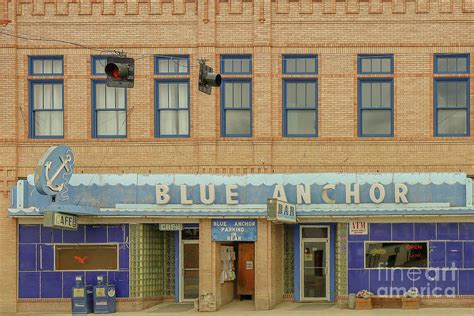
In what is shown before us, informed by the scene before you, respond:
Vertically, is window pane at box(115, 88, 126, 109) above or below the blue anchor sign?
above

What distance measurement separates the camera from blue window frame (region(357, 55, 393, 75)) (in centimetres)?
2386

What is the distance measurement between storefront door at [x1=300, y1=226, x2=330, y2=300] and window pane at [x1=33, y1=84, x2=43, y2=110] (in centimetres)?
903

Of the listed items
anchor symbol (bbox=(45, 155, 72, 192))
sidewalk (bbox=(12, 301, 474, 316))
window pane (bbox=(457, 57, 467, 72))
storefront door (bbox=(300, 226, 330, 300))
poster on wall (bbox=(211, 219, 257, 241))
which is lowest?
sidewalk (bbox=(12, 301, 474, 316))

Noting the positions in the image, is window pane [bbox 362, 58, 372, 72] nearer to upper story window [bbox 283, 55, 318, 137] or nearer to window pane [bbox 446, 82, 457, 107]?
upper story window [bbox 283, 55, 318, 137]

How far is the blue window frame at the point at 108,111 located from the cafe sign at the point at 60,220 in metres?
2.91

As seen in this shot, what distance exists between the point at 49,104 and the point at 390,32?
1065cm

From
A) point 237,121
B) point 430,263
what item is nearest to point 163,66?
point 237,121

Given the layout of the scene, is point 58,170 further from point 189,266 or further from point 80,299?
point 189,266

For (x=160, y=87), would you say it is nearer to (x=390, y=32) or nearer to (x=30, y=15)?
(x=30, y=15)

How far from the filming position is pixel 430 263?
77.8 ft

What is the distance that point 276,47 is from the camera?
23891 mm

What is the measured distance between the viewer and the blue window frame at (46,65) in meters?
24.3

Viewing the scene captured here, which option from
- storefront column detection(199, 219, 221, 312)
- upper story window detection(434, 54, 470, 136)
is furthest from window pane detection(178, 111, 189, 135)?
upper story window detection(434, 54, 470, 136)

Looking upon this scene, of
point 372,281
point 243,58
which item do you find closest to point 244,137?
point 243,58
